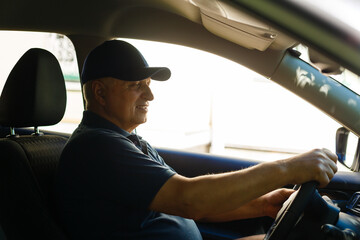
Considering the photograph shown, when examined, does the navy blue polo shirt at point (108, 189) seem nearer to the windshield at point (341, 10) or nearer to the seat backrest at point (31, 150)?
the seat backrest at point (31, 150)

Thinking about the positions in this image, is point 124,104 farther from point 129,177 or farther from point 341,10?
point 341,10

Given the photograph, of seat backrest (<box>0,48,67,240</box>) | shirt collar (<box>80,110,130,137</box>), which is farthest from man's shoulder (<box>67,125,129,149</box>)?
seat backrest (<box>0,48,67,240</box>)

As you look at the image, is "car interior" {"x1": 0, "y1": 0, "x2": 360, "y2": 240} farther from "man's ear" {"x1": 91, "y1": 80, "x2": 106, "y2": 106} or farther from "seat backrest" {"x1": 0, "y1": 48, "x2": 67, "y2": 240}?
"man's ear" {"x1": 91, "y1": 80, "x2": 106, "y2": 106}

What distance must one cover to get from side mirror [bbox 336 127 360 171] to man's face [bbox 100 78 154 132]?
3.21 ft

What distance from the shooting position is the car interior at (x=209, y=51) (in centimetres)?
87

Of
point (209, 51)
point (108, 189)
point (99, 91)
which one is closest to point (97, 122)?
point (99, 91)

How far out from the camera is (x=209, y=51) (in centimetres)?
203

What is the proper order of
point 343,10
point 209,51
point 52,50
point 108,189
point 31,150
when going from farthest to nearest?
1. point 52,50
2. point 209,51
3. point 31,150
4. point 108,189
5. point 343,10

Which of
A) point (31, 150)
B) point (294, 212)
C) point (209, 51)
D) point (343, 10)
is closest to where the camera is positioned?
point (343, 10)

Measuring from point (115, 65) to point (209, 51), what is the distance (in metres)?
0.60

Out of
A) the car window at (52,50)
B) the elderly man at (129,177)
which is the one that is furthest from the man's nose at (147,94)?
the car window at (52,50)

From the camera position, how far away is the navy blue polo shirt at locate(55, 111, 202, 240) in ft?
4.34

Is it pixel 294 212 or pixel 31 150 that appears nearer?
pixel 294 212

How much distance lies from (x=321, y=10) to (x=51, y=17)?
1841 millimetres
